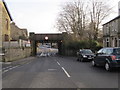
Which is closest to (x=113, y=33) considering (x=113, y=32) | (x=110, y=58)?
(x=113, y=32)

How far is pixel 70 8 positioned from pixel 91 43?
38.0 ft

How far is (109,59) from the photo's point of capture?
36.3 ft

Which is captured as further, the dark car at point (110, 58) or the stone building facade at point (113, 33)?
the stone building facade at point (113, 33)

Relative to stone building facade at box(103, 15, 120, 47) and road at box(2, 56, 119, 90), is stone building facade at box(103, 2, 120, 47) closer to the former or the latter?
stone building facade at box(103, 15, 120, 47)

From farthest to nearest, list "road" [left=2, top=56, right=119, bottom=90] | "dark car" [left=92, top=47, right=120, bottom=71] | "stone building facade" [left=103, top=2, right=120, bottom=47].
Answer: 1. "stone building facade" [left=103, top=2, right=120, bottom=47]
2. "dark car" [left=92, top=47, right=120, bottom=71]
3. "road" [left=2, top=56, right=119, bottom=90]

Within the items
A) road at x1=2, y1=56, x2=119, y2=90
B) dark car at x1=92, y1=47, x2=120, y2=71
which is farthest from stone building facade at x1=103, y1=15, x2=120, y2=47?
road at x1=2, y1=56, x2=119, y2=90

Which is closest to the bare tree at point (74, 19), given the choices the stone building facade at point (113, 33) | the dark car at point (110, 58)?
the stone building facade at point (113, 33)

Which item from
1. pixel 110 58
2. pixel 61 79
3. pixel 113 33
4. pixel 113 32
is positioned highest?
pixel 113 32

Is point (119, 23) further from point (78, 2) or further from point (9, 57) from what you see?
point (9, 57)

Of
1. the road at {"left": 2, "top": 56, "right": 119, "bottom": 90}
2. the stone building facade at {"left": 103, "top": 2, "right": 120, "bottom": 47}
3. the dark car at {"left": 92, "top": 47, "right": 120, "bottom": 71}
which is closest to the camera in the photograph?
the road at {"left": 2, "top": 56, "right": 119, "bottom": 90}

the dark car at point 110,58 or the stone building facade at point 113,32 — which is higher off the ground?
the stone building facade at point 113,32

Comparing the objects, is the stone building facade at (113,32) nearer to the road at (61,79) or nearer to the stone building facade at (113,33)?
the stone building facade at (113,33)

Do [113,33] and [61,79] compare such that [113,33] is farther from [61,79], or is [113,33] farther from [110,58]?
[61,79]

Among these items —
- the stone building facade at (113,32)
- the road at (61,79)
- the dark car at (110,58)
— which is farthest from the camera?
the stone building facade at (113,32)
